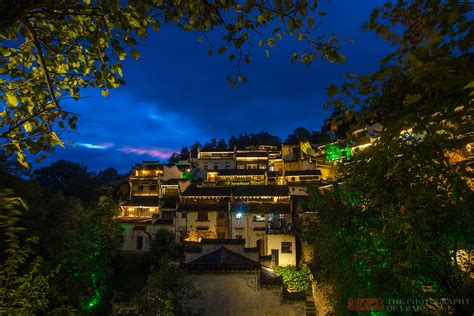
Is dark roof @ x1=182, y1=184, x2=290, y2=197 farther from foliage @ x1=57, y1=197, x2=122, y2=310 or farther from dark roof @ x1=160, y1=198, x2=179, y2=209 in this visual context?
foliage @ x1=57, y1=197, x2=122, y2=310

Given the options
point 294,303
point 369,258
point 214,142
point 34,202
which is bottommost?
point 294,303

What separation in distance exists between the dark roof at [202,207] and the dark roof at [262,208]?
1416mm

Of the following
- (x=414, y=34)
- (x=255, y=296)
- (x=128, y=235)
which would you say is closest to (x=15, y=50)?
(x=414, y=34)

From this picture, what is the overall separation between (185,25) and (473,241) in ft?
31.1

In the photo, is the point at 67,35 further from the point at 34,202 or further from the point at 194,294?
the point at 34,202

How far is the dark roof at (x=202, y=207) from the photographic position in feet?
105

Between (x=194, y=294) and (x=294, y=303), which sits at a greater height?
(x=194, y=294)

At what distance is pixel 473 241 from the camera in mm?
7812

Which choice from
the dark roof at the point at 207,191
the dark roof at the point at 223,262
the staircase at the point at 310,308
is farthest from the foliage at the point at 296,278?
the dark roof at the point at 207,191

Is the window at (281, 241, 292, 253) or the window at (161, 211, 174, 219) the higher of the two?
the window at (161, 211, 174, 219)

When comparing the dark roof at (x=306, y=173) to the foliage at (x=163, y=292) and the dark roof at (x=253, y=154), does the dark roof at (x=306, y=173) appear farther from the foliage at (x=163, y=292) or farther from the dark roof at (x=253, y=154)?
the foliage at (x=163, y=292)

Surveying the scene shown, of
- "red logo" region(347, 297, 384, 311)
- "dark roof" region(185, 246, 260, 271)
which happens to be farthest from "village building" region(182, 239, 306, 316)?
"red logo" region(347, 297, 384, 311)

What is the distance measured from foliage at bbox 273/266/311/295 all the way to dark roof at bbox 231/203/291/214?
653 centimetres

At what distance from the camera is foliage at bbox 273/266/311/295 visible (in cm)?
2395
